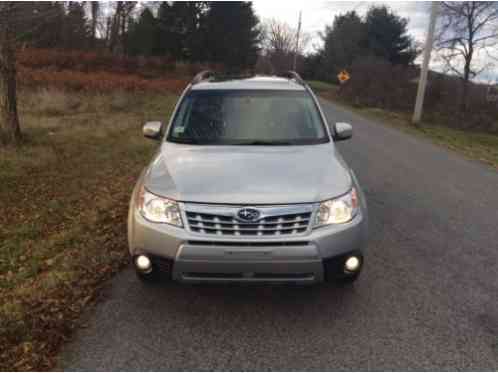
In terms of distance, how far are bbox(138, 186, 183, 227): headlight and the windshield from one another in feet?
3.46

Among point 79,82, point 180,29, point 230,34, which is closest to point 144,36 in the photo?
point 180,29

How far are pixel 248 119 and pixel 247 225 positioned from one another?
5.57 ft

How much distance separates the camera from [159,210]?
3051 millimetres

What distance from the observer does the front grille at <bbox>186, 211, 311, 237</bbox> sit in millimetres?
2904

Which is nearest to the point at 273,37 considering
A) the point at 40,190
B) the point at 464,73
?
the point at 464,73

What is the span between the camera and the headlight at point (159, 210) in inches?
117

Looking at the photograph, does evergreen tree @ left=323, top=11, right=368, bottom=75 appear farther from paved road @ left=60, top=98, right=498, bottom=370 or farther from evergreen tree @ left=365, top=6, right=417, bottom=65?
paved road @ left=60, top=98, right=498, bottom=370

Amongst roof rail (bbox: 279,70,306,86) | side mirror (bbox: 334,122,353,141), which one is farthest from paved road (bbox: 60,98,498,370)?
roof rail (bbox: 279,70,306,86)

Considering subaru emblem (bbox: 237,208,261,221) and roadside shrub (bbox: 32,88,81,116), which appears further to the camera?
roadside shrub (bbox: 32,88,81,116)

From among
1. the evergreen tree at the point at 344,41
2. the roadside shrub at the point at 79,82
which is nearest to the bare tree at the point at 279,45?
the evergreen tree at the point at 344,41

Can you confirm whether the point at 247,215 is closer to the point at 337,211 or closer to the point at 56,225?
the point at 337,211

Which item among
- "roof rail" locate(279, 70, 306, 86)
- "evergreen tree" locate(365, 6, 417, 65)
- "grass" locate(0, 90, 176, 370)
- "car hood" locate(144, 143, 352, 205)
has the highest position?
"evergreen tree" locate(365, 6, 417, 65)

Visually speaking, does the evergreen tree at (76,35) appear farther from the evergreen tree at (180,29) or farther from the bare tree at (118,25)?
the evergreen tree at (180,29)

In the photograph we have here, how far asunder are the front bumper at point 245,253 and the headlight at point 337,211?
0.17 feet
